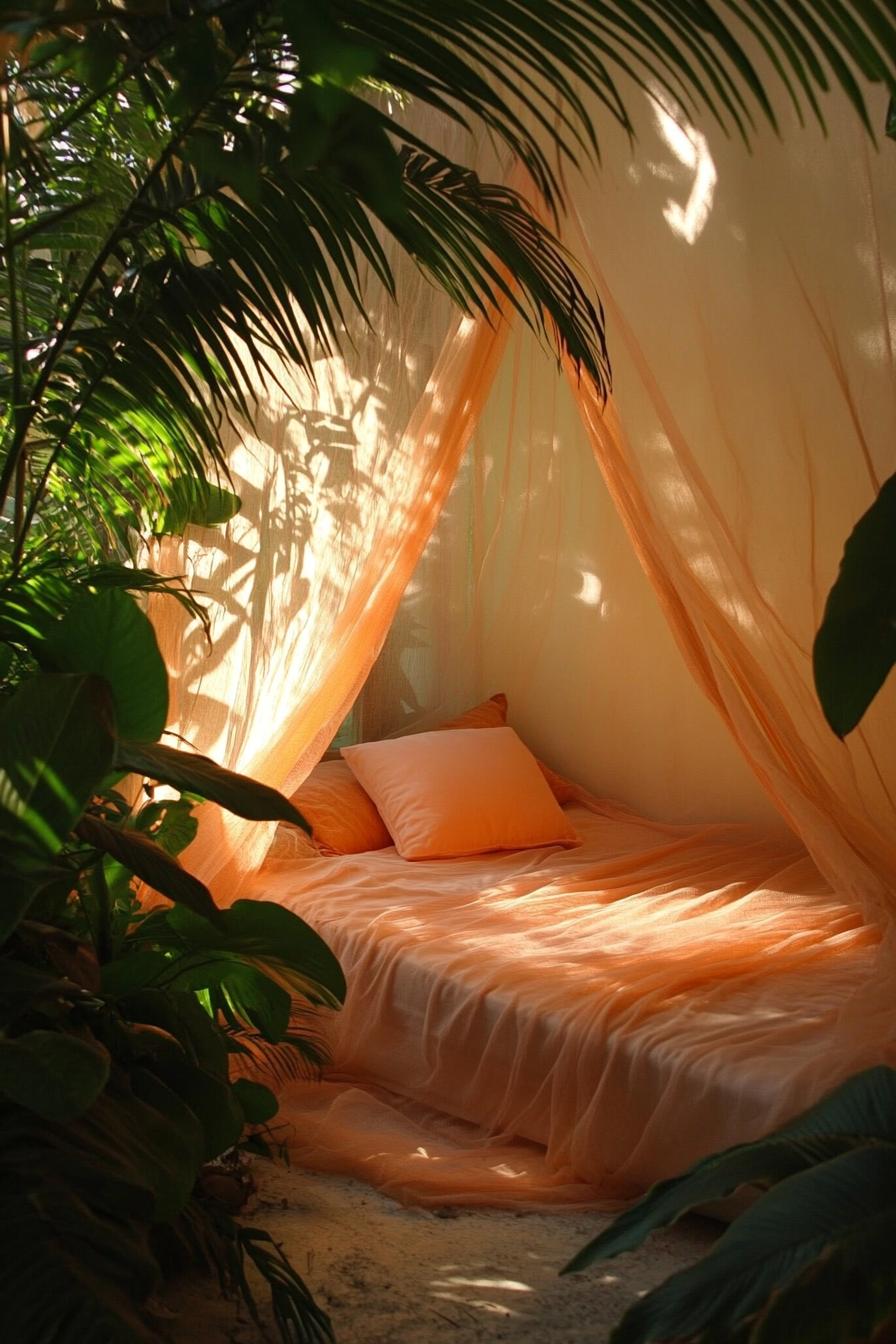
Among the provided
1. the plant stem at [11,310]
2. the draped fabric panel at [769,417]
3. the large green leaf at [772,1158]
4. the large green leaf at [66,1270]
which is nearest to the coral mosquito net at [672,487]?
the draped fabric panel at [769,417]

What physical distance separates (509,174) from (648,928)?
1.82 metres

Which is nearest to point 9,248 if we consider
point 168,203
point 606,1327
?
point 168,203

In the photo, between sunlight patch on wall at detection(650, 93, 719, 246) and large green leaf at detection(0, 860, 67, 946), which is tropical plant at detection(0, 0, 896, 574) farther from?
large green leaf at detection(0, 860, 67, 946)

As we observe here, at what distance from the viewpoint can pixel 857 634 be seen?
3.74 ft

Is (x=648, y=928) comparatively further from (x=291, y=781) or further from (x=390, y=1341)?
(x=390, y=1341)

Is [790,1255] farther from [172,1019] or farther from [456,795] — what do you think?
[456,795]

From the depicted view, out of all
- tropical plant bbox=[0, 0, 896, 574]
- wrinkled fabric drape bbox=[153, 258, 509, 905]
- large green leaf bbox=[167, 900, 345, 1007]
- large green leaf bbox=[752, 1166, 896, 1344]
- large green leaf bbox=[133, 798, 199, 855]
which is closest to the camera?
large green leaf bbox=[752, 1166, 896, 1344]

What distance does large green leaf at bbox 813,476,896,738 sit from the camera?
3.70ft

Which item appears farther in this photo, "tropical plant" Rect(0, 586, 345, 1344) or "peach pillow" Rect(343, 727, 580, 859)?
"peach pillow" Rect(343, 727, 580, 859)

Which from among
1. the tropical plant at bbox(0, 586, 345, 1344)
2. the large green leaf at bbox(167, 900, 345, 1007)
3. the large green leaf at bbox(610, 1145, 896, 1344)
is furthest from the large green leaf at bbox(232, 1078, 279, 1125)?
the large green leaf at bbox(610, 1145, 896, 1344)

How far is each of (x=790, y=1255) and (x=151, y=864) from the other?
28.8 inches

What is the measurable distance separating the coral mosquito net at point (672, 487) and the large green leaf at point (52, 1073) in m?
1.15

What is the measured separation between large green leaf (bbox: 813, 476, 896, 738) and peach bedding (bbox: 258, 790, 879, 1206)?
40.4 inches

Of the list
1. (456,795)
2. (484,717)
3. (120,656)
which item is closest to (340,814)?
(456,795)
